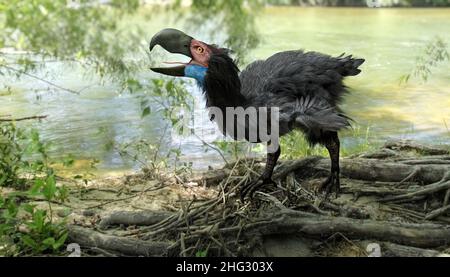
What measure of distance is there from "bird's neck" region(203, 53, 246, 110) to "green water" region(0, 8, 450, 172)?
250 cm

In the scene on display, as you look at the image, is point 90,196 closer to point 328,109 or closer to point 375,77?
point 328,109

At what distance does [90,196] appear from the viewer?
4.32 metres

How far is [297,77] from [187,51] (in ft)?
2.45

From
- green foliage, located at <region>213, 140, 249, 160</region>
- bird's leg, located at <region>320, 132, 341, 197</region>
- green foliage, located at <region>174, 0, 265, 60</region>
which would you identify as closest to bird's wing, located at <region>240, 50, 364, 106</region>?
bird's leg, located at <region>320, 132, 341, 197</region>

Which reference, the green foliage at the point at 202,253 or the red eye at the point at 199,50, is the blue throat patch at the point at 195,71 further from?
the green foliage at the point at 202,253

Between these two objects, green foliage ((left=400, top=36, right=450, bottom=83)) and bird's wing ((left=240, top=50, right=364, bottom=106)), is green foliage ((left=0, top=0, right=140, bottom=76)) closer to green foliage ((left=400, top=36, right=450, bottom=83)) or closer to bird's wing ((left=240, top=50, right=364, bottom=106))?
bird's wing ((left=240, top=50, right=364, bottom=106))

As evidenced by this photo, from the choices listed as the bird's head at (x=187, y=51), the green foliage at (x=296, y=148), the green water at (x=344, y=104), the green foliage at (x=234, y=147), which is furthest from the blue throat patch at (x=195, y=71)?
the green water at (x=344, y=104)

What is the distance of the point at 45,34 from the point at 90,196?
448 cm

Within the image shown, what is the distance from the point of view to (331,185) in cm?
378

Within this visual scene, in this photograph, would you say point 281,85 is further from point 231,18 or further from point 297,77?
point 231,18

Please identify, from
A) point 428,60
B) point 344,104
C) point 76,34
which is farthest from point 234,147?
point 428,60

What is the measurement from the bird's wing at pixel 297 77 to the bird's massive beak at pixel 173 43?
504mm
